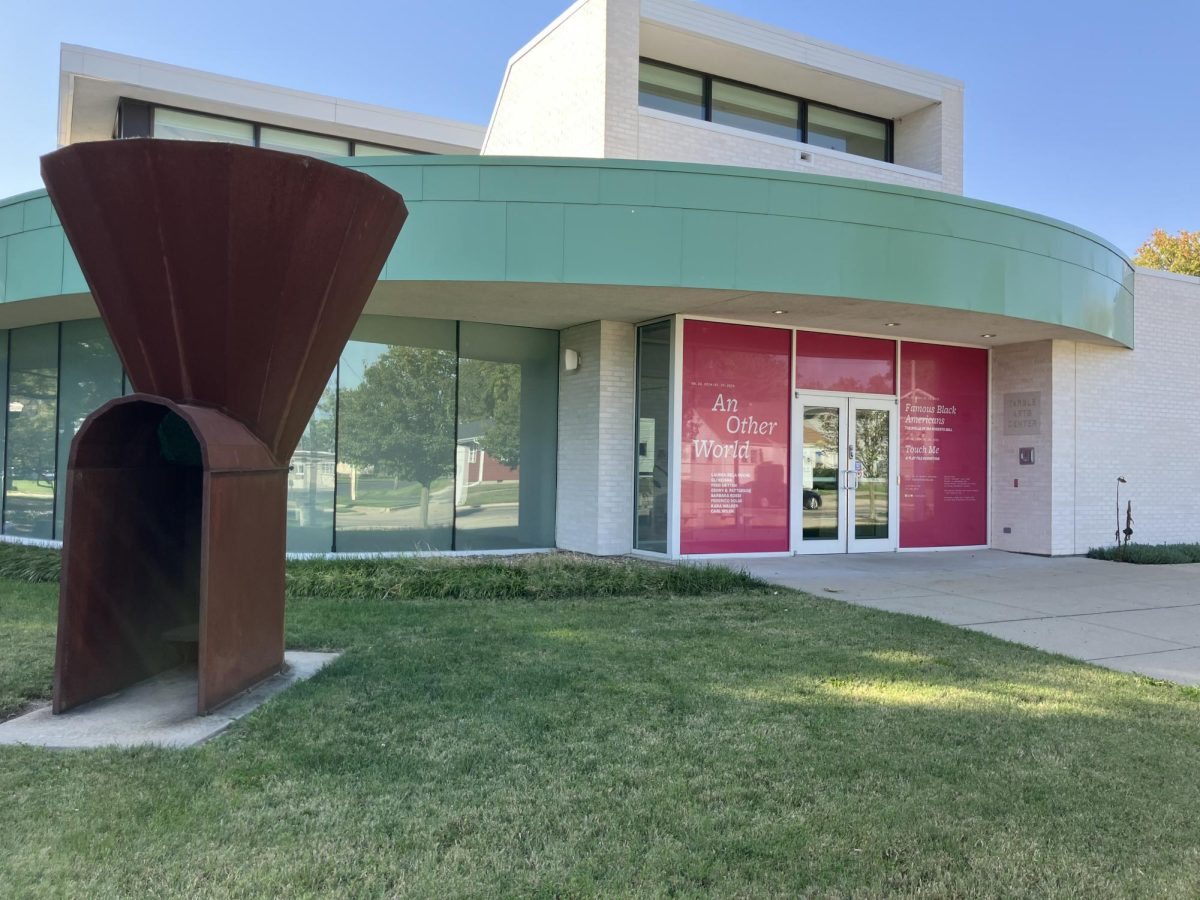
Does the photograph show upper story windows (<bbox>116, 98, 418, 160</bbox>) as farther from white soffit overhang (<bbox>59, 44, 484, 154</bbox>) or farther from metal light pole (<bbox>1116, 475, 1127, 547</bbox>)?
metal light pole (<bbox>1116, 475, 1127, 547</bbox>)

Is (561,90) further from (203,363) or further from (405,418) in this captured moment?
(203,363)

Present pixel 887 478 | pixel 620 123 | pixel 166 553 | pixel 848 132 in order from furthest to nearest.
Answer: pixel 848 132, pixel 887 478, pixel 620 123, pixel 166 553

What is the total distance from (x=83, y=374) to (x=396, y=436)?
18.1ft

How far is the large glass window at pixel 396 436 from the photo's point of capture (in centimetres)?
1223

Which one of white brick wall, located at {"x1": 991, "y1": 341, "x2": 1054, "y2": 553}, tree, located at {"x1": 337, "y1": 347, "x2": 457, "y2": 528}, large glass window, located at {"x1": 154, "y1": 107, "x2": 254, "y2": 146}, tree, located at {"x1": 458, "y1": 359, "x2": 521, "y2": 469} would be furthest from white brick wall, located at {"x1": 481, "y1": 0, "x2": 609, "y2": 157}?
white brick wall, located at {"x1": 991, "y1": 341, "x2": 1054, "y2": 553}

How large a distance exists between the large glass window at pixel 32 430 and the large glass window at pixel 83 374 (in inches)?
8.5

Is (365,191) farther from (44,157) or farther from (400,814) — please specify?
(400,814)

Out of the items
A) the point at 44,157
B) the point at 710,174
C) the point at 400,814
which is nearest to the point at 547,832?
the point at 400,814

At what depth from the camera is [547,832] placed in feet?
11.5

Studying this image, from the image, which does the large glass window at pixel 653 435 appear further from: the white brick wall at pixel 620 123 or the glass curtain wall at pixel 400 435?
the white brick wall at pixel 620 123

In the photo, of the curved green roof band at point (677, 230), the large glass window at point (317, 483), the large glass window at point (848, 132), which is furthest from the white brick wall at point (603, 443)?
the large glass window at point (848, 132)

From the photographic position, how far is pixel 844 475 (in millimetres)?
13266

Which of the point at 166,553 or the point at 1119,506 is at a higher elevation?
the point at 1119,506

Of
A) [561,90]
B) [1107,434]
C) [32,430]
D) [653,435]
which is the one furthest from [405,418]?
[1107,434]
